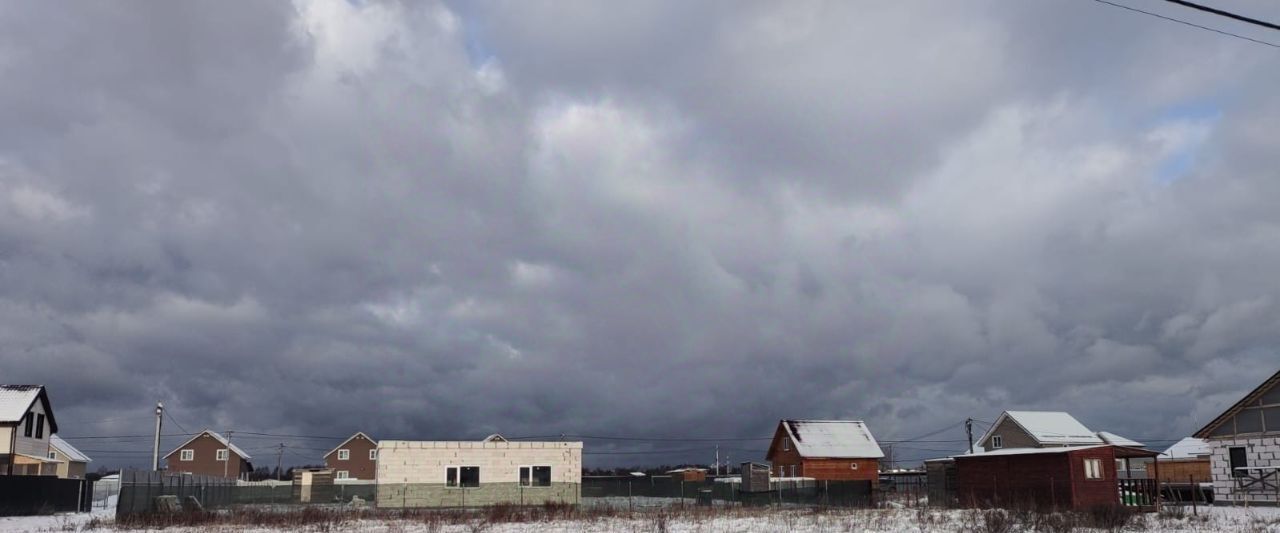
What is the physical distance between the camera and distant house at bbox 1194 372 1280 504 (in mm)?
44938

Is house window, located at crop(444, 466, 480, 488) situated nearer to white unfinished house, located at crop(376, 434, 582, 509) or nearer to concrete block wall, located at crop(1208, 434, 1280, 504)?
→ white unfinished house, located at crop(376, 434, 582, 509)

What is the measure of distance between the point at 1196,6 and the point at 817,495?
127 ft

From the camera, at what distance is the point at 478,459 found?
47.8 meters

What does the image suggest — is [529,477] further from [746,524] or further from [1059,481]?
[1059,481]

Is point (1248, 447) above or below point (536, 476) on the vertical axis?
above

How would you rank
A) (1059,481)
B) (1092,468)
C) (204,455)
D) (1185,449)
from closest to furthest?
(1059,481)
(1092,468)
(1185,449)
(204,455)

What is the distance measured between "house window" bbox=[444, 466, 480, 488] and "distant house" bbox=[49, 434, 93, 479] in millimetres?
40056

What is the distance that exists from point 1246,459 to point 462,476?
122 feet

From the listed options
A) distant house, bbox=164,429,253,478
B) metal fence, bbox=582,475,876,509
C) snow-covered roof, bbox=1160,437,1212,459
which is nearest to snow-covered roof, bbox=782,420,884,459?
metal fence, bbox=582,475,876,509

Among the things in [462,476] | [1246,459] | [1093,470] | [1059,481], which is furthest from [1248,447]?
Answer: [462,476]

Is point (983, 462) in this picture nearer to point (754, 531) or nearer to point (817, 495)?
point (817, 495)

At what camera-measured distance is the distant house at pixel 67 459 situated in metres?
72.6

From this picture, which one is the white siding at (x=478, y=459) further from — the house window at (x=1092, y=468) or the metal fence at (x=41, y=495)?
the house window at (x=1092, y=468)

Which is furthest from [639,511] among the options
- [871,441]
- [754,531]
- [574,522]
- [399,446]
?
[871,441]
